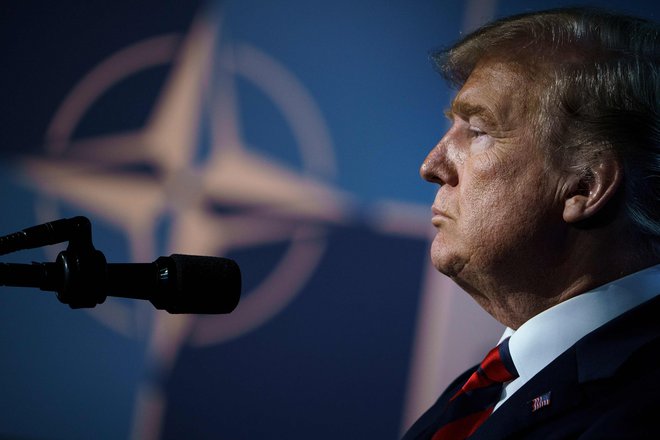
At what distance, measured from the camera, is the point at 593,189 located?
48.4 inches

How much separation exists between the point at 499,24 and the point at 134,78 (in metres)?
1.26

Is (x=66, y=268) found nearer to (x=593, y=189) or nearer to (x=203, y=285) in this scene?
(x=203, y=285)

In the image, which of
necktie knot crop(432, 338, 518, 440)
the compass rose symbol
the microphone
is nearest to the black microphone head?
the microphone

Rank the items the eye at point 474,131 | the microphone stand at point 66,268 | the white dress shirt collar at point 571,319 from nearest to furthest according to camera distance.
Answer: the microphone stand at point 66,268
the white dress shirt collar at point 571,319
the eye at point 474,131

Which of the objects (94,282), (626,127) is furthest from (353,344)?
(94,282)

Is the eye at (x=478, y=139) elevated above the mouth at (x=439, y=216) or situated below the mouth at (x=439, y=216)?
above

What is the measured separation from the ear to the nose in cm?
19

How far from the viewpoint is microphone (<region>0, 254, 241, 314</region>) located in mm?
855

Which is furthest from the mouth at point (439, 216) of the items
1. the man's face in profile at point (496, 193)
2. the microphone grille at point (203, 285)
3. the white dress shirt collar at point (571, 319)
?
the microphone grille at point (203, 285)

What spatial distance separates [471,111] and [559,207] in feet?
0.74

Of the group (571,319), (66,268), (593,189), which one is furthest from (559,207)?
(66,268)

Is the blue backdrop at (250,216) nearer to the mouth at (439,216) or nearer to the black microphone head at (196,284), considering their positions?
the mouth at (439,216)

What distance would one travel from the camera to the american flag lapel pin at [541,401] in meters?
1.12

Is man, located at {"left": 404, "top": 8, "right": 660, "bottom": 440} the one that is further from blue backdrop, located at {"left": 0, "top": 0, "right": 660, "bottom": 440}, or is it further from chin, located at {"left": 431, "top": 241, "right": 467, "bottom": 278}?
blue backdrop, located at {"left": 0, "top": 0, "right": 660, "bottom": 440}
